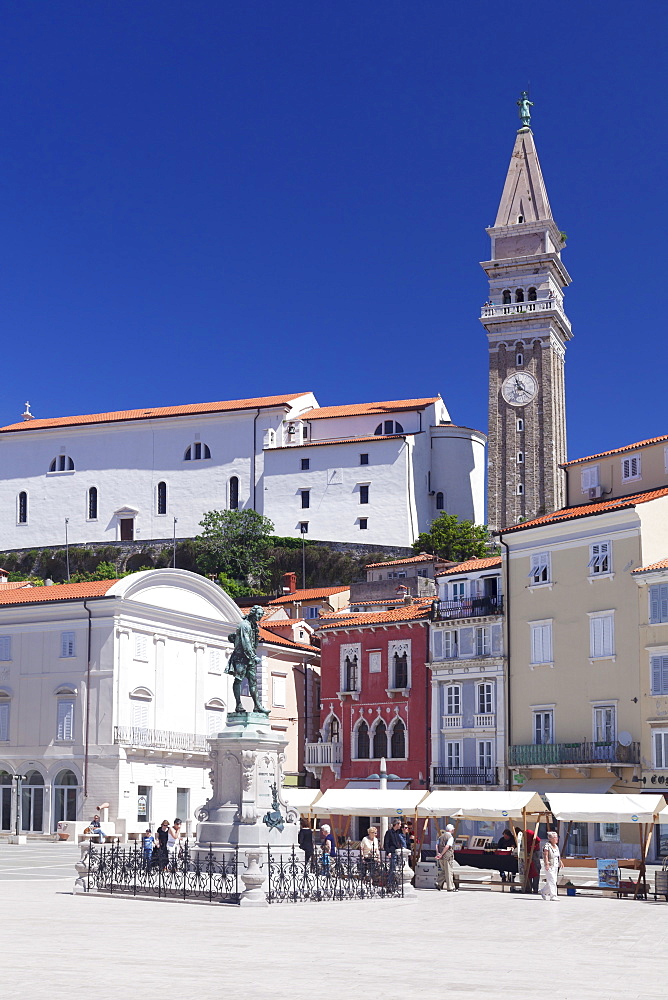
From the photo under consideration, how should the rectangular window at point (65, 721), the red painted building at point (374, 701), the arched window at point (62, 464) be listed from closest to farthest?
the red painted building at point (374, 701) → the rectangular window at point (65, 721) → the arched window at point (62, 464)

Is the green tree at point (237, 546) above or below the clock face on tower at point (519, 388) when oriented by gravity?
below

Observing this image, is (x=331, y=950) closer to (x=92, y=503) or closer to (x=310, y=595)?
(x=310, y=595)

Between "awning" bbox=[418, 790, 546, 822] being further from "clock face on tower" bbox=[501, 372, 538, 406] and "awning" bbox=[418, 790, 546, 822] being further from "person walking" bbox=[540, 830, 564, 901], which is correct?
"clock face on tower" bbox=[501, 372, 538, 406]

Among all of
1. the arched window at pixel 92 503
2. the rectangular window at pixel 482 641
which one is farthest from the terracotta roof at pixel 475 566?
the arched window at pixel 92 503

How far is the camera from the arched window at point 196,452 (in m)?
107

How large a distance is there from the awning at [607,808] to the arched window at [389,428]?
73.4 metres

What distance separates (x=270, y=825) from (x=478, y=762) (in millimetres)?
22549

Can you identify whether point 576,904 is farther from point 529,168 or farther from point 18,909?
point 529,168

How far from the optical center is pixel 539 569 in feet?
156

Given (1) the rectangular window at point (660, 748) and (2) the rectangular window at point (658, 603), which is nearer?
(1) the rectangular window at point (660, 748)

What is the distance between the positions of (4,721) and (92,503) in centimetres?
5545

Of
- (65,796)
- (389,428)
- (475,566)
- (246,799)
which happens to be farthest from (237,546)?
(246,799)

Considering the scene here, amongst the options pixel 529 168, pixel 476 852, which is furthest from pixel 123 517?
pixel 476 852

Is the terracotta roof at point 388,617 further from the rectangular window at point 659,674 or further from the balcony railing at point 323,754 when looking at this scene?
the rectangular window at point 659,674
